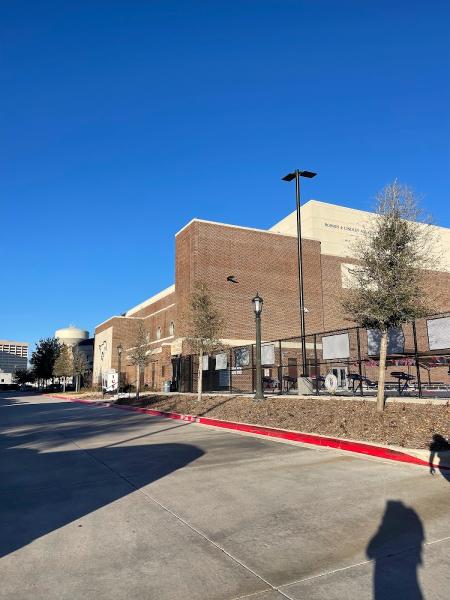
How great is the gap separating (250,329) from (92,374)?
46534 millimetres

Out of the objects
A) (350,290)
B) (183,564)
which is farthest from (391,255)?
(183,564)

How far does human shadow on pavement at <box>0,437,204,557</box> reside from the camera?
18.1ft

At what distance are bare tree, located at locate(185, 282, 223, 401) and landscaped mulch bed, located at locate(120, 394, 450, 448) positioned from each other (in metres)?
4.78

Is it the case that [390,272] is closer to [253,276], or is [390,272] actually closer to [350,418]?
[350,418]

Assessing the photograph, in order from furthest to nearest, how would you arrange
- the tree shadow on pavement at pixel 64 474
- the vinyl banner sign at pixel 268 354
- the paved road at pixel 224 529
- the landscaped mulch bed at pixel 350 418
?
the vinyl banner sign at pixel 268 354 → the landscaped mulch bed at pixel 350 418 → the tree shadow on pavement at pixel 64 474 → the paved road at pixel 224 529

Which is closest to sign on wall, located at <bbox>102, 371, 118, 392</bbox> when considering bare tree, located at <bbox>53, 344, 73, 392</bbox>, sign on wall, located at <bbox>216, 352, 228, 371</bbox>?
bare tree, located at <bbox>53, 344, 73, 392</bbox>

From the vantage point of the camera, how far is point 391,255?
13109mm

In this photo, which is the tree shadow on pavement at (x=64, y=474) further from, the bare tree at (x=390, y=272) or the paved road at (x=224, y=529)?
the bare tree at (x=390, y=272)

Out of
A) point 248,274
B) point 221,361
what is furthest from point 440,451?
point 248,274

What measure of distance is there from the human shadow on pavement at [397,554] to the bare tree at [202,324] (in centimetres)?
1755

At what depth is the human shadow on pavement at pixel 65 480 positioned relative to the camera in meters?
5.53

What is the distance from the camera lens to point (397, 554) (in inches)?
167

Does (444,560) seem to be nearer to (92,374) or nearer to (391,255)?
(391,255)

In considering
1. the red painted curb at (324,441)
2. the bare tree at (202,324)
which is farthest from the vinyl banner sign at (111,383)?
the red painted curb at (324,441)
